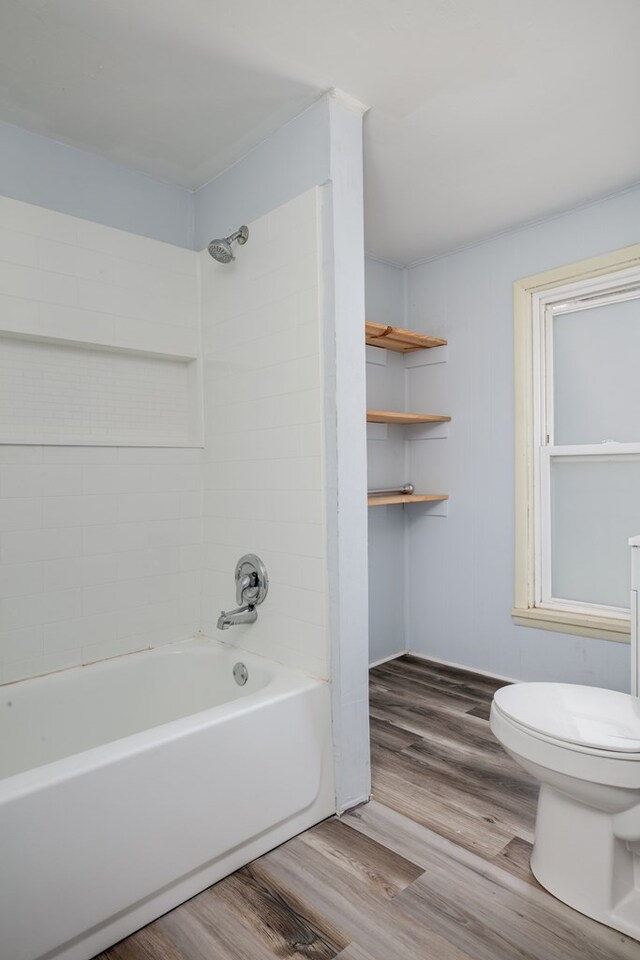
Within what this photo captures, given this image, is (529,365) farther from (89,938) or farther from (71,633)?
(89,938)

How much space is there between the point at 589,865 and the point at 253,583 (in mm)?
1367

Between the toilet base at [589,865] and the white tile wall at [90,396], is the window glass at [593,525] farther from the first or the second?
the white tile wall at [90,396]

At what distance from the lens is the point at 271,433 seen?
220 cm

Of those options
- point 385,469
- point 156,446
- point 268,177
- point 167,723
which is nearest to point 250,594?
point 167,723

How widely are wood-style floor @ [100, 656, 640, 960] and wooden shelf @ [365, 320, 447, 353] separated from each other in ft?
6.61

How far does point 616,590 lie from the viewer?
279 centimetres

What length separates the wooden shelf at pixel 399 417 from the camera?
2943mm

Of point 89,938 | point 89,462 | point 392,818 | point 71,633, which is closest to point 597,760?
point 392,818

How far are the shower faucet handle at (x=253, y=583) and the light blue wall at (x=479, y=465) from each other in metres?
1.50

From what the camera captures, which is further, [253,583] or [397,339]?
[397,339]

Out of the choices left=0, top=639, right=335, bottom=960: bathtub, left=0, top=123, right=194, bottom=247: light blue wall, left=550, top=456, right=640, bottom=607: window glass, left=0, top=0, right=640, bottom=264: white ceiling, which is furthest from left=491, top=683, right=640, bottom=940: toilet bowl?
left=0, top=123, right=194, bottom=247: light blue wall

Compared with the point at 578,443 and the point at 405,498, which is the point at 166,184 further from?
the point at 578,443

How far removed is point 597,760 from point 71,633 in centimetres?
181

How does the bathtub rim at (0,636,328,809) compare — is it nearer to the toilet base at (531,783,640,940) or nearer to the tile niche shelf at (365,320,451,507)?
the toilet base at (531,783,640,940)
